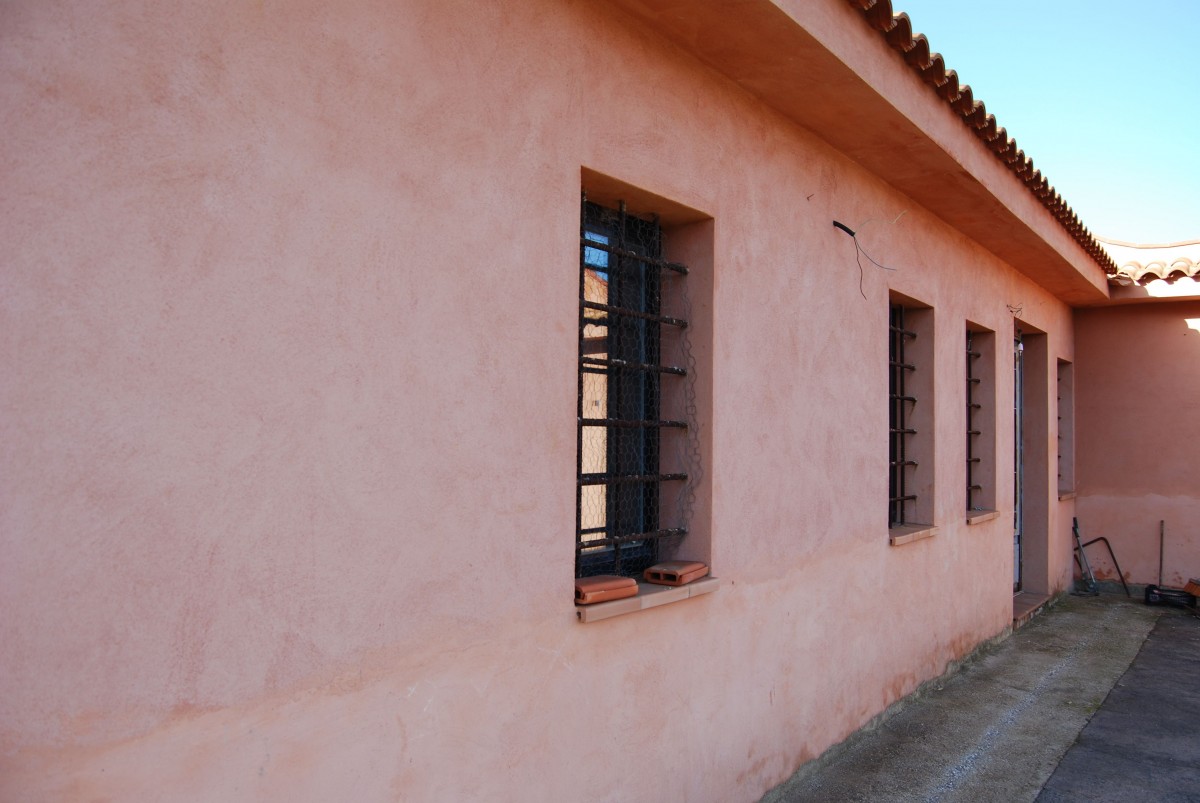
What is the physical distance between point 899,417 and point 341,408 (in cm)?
490

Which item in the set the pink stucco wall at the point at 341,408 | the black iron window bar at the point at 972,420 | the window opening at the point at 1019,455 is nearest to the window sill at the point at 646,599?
the pink stucco wall at the point at 341,408

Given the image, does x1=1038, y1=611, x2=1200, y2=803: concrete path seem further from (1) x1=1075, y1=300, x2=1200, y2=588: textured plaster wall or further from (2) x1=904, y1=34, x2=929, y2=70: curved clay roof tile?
(2) x1=904, y1=34, x2=929, y2=70: curved clay roof tile

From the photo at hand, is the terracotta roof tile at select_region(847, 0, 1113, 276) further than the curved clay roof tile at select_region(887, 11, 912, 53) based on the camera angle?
No

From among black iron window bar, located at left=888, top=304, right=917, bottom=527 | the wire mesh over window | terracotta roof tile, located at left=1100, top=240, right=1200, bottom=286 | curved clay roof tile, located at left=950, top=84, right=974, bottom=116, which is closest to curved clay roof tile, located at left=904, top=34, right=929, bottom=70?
curved clay roof tile, located at left=950, top=84, right=974, bottom=116

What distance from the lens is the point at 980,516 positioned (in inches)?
278

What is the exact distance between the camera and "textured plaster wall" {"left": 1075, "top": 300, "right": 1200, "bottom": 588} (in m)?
9.70

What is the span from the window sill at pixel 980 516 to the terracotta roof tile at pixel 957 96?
2.49 metres

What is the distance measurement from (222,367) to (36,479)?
43 cm

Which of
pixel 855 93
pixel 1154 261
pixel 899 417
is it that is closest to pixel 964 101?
pixel 855 93

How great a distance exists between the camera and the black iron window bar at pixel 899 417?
610cm

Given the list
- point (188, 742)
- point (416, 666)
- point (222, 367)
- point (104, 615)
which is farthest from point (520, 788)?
point (222, 367)

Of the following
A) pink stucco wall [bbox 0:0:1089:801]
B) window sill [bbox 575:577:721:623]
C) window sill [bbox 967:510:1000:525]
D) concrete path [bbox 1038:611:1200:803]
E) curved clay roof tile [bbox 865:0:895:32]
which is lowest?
concrete path [bbox 1038:611:1200:803]

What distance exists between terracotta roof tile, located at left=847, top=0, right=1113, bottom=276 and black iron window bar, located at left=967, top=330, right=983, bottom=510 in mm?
1294

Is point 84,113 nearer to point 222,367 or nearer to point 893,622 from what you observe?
point 222,367
